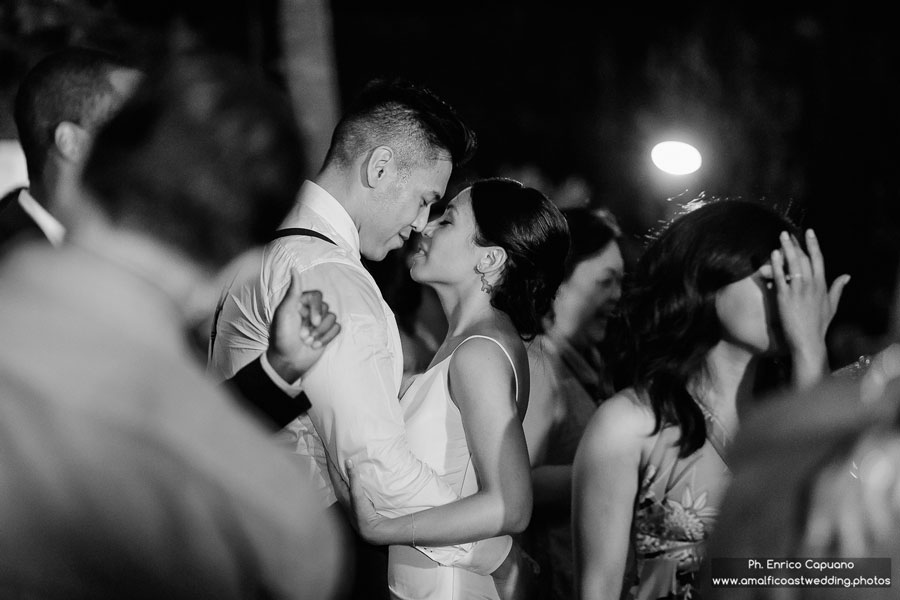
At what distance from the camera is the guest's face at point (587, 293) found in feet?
13.4

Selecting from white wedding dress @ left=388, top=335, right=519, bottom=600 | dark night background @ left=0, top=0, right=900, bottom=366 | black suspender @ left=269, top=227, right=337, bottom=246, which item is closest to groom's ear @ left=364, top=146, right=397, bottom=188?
black suspender @ left=269, top=227, right=337, bottom=246

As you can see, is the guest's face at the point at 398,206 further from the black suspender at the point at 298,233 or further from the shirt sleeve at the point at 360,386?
the shirt sleeve at the point at 360,386

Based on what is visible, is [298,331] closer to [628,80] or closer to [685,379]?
[685,379]

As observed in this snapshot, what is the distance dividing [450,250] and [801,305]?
106 cm

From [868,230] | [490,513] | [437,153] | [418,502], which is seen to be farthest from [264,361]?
[868,230]

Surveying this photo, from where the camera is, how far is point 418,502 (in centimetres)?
234

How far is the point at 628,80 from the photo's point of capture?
9.70 m

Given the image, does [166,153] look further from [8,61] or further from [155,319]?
[8,61]

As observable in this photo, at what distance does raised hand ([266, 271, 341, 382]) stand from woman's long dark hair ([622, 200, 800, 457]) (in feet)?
3.28

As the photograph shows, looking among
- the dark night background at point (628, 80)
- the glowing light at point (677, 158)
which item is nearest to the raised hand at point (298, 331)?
the dark night background at point (628, 80)

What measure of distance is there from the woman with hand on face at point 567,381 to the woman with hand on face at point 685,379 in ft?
0.90

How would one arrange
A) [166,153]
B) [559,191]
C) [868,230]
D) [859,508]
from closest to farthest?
[859,508]
[166,153]
[868,230]
[559,191]

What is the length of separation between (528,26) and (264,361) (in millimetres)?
9348

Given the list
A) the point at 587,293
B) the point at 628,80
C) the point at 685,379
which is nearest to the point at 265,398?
the point at 685,379
